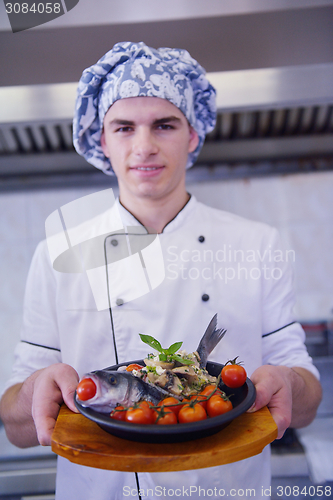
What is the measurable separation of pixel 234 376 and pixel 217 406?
0.20 feet

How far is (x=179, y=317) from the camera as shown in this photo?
87 centimetres

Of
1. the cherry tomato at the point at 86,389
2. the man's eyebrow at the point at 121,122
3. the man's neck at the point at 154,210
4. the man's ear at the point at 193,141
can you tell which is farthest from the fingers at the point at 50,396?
the man's ear at the point at 193,141

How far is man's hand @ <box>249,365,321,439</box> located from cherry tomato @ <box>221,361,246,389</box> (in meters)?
0.04

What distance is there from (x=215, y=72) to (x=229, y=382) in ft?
2.89

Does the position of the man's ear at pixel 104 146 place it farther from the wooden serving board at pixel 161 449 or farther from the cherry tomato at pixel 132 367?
the wooden serving board at pixel 161 449

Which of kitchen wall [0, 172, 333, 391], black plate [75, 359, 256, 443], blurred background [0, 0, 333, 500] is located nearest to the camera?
black plate [75, 359, 256, 443]

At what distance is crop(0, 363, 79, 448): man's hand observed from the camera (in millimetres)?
559

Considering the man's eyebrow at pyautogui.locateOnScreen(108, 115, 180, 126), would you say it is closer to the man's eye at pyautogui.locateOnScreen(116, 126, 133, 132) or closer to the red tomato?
the man's eye at pyautogui.locateOnScreen(116, 126, 133, 132)

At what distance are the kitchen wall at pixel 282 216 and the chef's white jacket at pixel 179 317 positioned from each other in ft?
1.94

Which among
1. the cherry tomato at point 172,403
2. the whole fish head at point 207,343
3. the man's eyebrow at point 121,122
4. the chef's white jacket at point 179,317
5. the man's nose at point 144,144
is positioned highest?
the man's eyebrow at point 121,122

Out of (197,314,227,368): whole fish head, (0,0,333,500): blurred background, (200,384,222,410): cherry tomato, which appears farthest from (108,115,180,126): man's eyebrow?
(200,384,222,410): cherry tomato

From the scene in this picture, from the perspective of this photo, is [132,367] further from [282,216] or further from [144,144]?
[282,216]

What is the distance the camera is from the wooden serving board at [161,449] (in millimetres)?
437

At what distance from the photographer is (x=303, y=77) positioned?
1071mm
